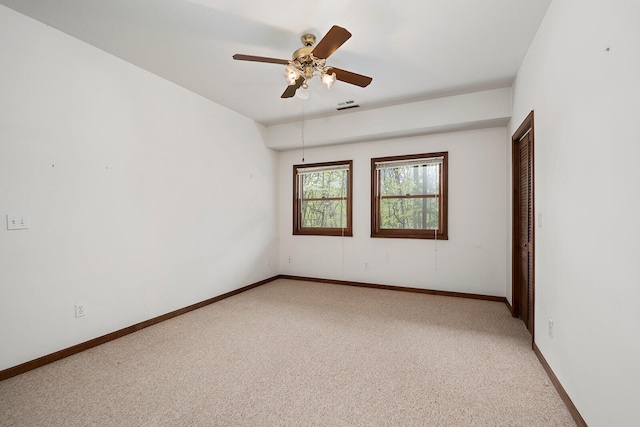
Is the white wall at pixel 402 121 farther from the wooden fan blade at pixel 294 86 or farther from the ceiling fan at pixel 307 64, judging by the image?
the ceiling fan at pixel 307 64

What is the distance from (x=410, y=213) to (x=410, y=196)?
26 centimetres

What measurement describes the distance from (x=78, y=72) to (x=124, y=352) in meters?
2.48

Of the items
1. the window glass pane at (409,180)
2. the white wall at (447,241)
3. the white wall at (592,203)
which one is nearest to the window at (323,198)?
the white wall at (447,241)

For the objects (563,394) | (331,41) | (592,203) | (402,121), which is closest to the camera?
(592,203)

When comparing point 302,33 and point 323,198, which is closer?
point 302,33

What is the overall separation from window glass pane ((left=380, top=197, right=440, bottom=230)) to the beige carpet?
4.86 ft

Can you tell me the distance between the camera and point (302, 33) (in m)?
2.37

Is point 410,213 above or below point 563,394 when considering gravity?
above

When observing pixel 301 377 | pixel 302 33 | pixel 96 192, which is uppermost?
pixel 302 33

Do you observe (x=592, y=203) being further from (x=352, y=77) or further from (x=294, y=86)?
(x=294, y=86)

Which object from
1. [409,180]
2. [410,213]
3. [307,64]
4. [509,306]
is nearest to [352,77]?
[307,64]

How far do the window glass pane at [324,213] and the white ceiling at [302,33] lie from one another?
2.06 meters

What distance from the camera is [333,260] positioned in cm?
491

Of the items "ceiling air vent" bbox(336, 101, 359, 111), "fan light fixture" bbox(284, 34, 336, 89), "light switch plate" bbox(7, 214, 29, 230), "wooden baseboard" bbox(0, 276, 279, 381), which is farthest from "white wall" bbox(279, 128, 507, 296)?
"light switch plate" bbox(7, 214, 29, 230)
